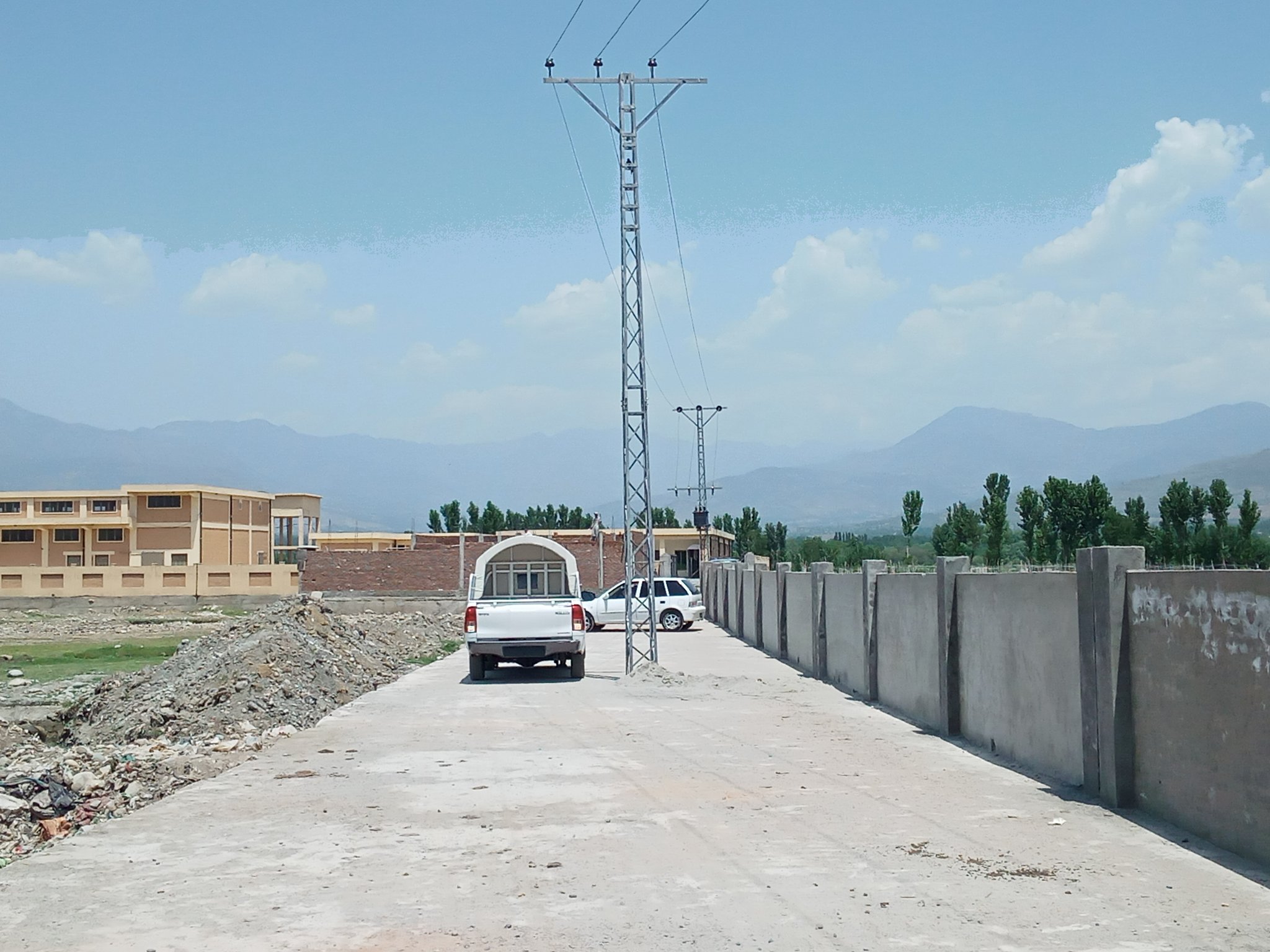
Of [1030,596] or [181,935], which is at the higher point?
[1030,596]

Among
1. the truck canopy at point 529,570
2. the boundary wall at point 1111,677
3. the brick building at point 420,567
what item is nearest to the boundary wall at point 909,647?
the boundary wall at point 1111,677

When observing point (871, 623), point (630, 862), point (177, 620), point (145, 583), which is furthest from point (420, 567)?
point (630, 862)

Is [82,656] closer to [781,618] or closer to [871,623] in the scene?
[781,618]

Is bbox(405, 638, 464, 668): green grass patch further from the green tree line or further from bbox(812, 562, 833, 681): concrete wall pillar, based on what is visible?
the green tree line

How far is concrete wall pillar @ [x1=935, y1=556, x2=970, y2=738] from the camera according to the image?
1438cm

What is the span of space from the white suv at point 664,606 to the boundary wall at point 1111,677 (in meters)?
22.8

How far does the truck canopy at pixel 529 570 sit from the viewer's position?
25938 millimetres

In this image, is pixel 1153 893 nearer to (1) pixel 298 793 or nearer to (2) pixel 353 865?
(2) pixel 353 865

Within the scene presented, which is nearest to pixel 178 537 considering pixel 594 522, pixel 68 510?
pixel 68 510

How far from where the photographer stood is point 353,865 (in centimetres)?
823

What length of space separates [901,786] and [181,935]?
255 inches

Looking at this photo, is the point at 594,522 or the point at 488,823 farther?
the point at 594,522

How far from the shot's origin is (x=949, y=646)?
1439 centimetres

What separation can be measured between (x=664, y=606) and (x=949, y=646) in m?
25.7
